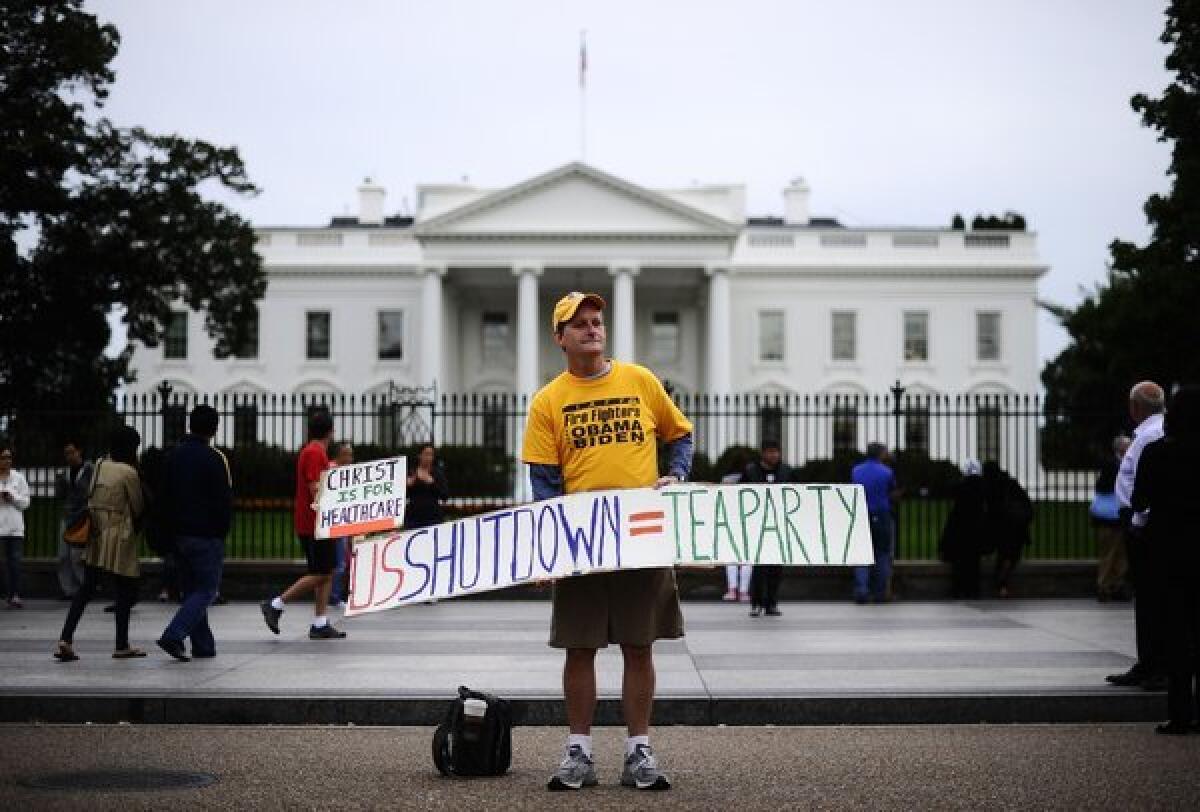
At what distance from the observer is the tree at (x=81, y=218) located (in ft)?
97.6

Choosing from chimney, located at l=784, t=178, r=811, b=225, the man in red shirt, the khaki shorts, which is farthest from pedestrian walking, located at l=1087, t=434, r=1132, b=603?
chimney, located at l=784, t=178, r=811, b=225

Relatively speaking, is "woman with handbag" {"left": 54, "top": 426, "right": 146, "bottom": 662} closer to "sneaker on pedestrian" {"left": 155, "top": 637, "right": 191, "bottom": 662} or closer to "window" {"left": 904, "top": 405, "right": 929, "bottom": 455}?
"sneaker on pedestrian" {"left": 155, "top": 637, "right": 191, "bottom": 662}

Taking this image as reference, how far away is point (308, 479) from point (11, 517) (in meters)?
4.63

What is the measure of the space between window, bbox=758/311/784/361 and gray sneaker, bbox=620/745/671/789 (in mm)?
58962

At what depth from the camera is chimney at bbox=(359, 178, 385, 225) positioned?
237 feet

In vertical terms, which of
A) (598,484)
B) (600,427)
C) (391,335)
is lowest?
(598,484)

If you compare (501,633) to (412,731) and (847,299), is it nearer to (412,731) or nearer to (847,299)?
(412,731)

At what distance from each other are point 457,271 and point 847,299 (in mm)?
17585

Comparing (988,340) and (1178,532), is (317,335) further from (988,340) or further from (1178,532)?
(1178,532)

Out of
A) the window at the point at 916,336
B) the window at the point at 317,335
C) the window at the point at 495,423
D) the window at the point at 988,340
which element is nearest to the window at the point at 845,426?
the window at the point at 495,423

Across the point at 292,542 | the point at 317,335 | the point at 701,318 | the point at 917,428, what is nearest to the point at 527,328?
the point at 701,318

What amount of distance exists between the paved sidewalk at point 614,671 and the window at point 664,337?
49.3 m

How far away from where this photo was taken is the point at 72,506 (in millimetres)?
14859

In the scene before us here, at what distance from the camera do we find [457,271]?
5984cm
